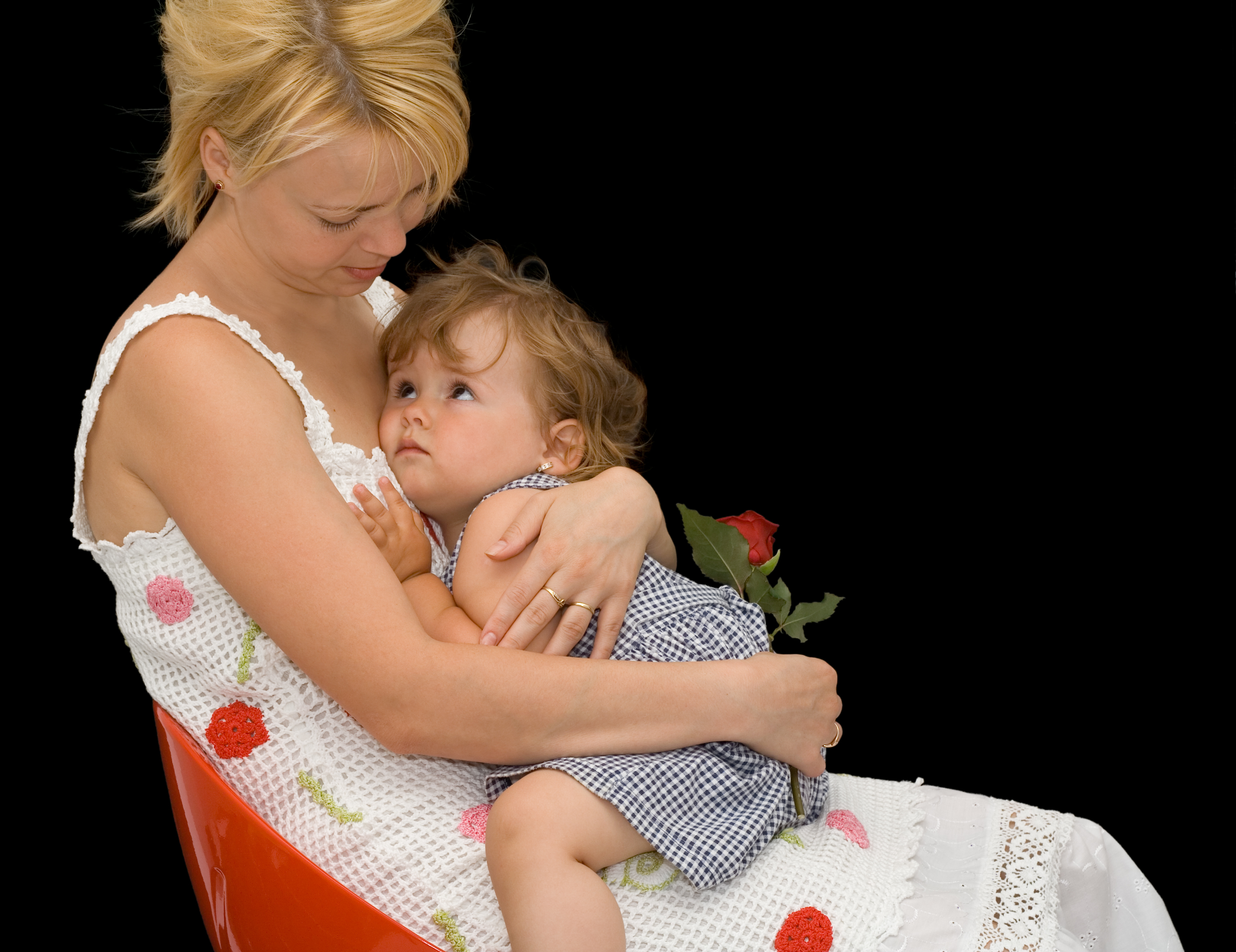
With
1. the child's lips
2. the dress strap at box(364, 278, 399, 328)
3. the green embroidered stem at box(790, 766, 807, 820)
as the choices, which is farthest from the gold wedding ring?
the dress strap at box(364, 278, 399, 328)

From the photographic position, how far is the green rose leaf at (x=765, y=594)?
239cm

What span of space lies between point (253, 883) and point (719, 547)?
0.98 meters

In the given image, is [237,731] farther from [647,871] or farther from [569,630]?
[647,871]

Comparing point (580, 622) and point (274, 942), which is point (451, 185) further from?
point (274, 942)

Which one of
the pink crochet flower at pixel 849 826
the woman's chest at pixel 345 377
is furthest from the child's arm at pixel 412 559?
the pink crochet flower at pixel 849 826

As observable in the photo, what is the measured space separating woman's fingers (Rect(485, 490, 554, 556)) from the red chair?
0.48 m

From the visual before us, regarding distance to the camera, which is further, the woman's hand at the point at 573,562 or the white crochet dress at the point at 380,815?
the woman's hand at the point at 573,562

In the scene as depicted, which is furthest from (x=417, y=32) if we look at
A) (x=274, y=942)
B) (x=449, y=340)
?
(x=274, y=942)

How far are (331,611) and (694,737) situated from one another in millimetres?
579

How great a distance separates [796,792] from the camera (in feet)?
6.86

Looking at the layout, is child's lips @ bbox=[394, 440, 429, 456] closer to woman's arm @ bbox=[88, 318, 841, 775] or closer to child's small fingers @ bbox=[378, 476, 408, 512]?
child's small fingers @ bbox=[378, 476, 408, 512]

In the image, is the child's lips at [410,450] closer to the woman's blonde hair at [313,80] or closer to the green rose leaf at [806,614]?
the woman's blonde hair at [313,80]

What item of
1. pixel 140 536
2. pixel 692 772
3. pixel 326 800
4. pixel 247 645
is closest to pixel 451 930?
pixel 326 800

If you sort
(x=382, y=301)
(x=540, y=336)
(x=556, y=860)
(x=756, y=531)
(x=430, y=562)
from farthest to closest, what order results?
1. (x=382, y=301)
2. (x=756, y=531)
3. (x=540, y=336)
4. (x=430, y=562)
5. (x=556, y=860)
